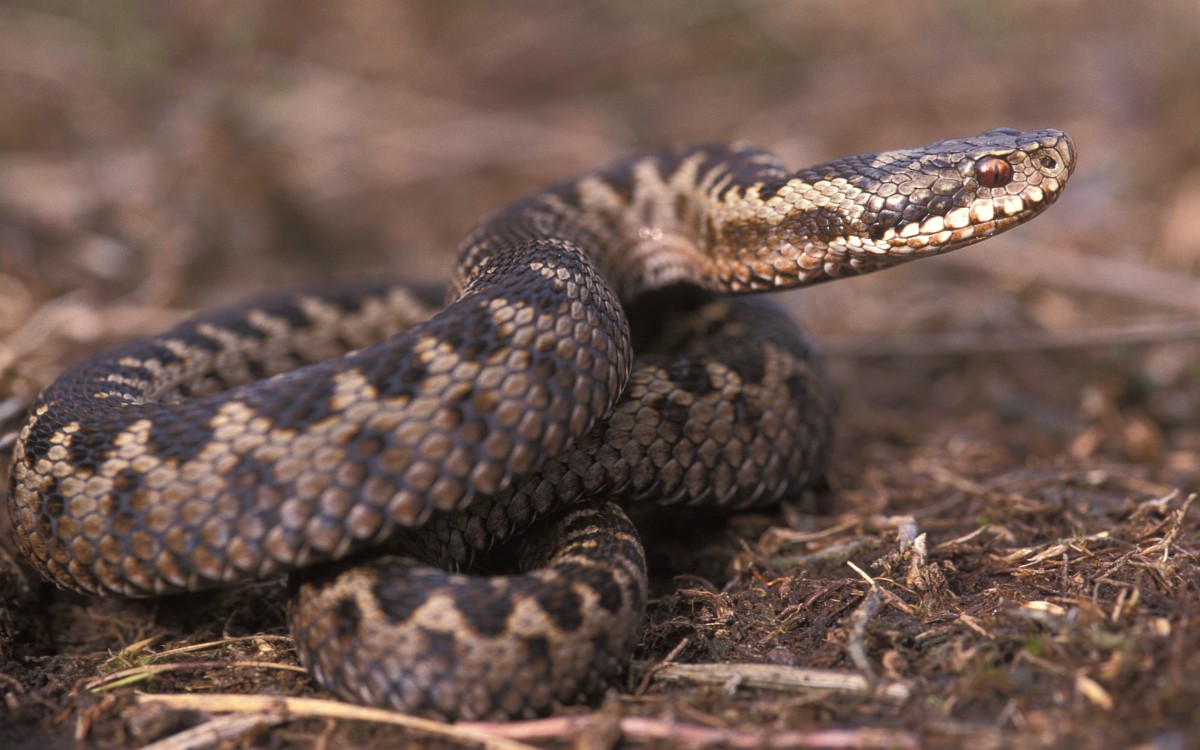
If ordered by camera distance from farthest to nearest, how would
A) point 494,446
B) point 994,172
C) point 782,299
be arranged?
point 782,299 → point 994,172 → point 494,446

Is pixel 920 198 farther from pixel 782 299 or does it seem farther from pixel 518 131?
pixel 518 131

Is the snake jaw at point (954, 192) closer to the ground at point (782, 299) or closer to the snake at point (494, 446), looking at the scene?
the snake at point (494, 446)

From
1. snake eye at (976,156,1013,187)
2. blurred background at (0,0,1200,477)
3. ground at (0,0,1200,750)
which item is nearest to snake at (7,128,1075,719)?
snake eye at (976,156,1013,187)

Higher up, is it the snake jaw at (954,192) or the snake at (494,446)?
the snake jaw at (954,192)

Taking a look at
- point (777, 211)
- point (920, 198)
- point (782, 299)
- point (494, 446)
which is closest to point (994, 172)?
point (920, 198)

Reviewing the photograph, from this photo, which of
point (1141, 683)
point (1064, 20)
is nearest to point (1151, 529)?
point (1141, 683)

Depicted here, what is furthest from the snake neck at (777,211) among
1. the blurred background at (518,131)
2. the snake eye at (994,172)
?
the blurred background at (518,131)
